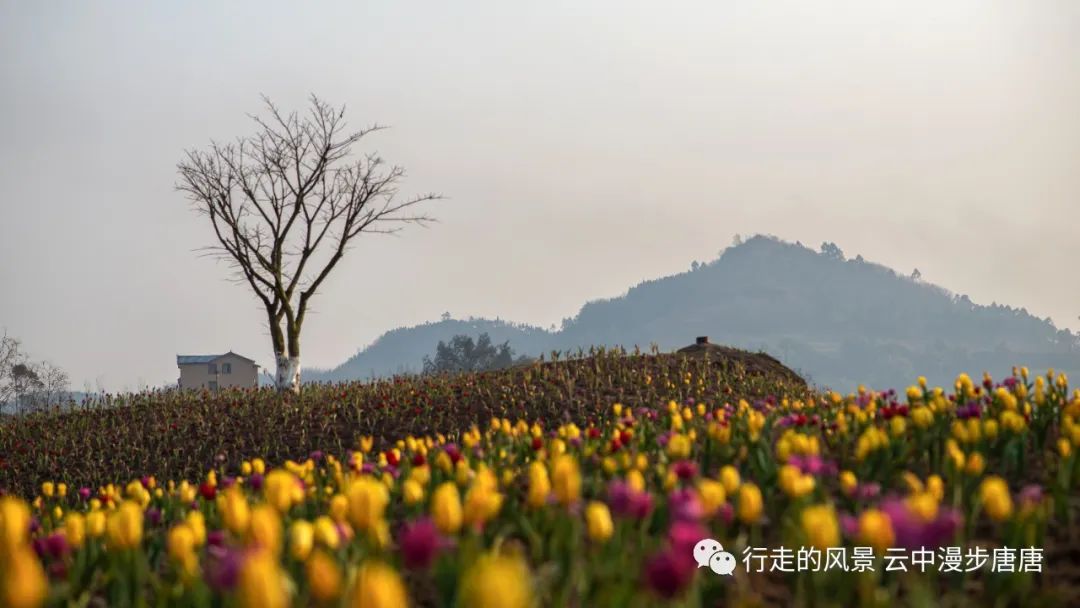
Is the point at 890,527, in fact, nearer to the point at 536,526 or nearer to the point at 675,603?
the point at 675,603

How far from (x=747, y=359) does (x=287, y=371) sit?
12.4 meters

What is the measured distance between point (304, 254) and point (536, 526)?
24218 millimetres

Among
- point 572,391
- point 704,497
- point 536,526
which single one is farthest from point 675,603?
point 572,391

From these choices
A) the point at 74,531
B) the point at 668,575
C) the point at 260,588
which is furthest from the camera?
the point at 74,531

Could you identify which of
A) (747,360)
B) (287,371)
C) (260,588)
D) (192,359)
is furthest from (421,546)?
(192,359)

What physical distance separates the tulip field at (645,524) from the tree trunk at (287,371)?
18375mm

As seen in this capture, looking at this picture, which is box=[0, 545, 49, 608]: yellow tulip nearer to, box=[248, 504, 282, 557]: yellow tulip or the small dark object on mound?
box=[248, 504, 282, 557]: yellow tulip

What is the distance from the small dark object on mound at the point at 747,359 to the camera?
74.2 ft

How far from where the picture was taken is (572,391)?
18.2 metres

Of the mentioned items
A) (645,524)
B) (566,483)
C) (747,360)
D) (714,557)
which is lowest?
(714,557)

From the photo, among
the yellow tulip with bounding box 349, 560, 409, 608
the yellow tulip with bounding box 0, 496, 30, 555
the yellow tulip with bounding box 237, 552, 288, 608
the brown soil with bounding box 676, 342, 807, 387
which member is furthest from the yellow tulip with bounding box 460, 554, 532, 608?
the brown soil with bounding box 676, 342, 807, 387

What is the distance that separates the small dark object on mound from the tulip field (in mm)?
14077

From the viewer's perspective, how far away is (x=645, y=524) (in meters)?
4.03

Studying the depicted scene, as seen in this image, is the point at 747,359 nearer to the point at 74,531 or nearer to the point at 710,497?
the point at 710,497
